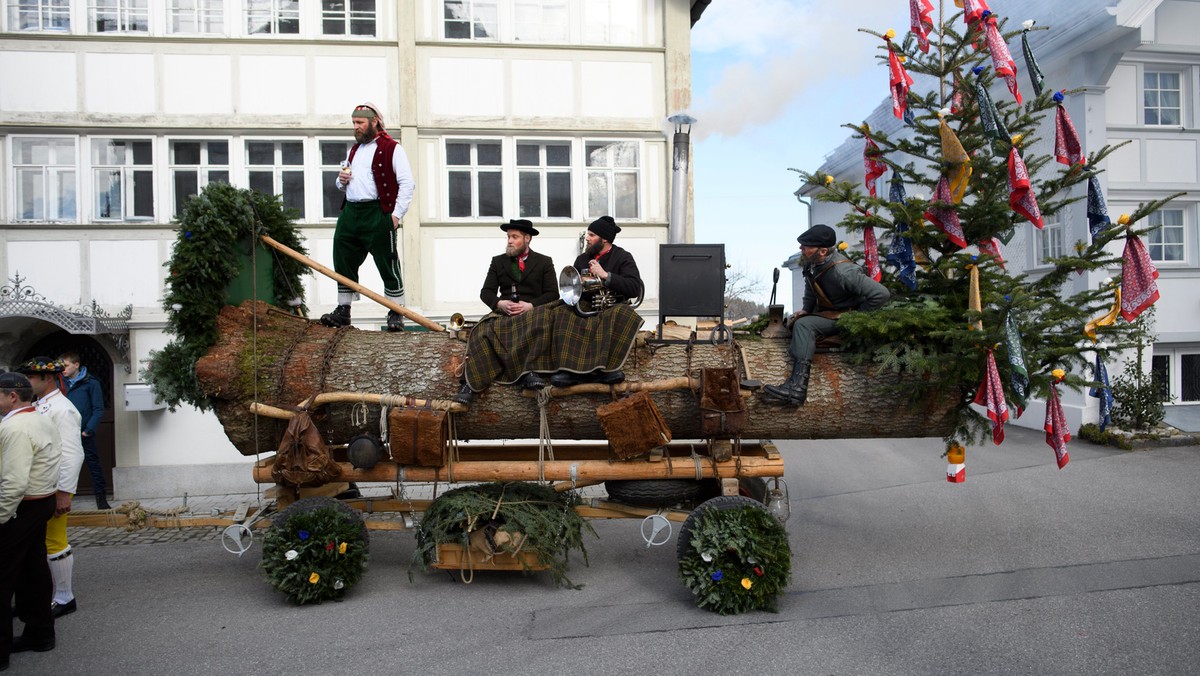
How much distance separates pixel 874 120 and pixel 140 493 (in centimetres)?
1787

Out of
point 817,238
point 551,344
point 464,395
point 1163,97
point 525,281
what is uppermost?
point 1163,97

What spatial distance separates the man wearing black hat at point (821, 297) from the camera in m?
6.17

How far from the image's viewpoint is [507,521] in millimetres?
6086

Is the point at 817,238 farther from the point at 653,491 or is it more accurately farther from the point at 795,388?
the point at 653,491

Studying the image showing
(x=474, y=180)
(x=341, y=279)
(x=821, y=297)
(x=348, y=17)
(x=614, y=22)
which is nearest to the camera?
(x=821, y=297)

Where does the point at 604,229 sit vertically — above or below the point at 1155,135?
below

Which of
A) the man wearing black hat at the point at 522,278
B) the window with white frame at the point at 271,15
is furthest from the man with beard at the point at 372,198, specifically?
the window with white frame at the point at 271,15

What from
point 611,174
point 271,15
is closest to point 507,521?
point 611,174

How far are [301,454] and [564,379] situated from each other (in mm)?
1906

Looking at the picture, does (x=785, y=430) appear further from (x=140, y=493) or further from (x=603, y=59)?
(x=140, y=493)

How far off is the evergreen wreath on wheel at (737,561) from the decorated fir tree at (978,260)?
56.2 inches

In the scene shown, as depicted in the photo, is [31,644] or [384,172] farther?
[384,172]

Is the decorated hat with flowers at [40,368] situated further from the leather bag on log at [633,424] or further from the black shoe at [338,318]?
the leather bag on log at [633,424]

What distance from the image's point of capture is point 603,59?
1264 centimetres
